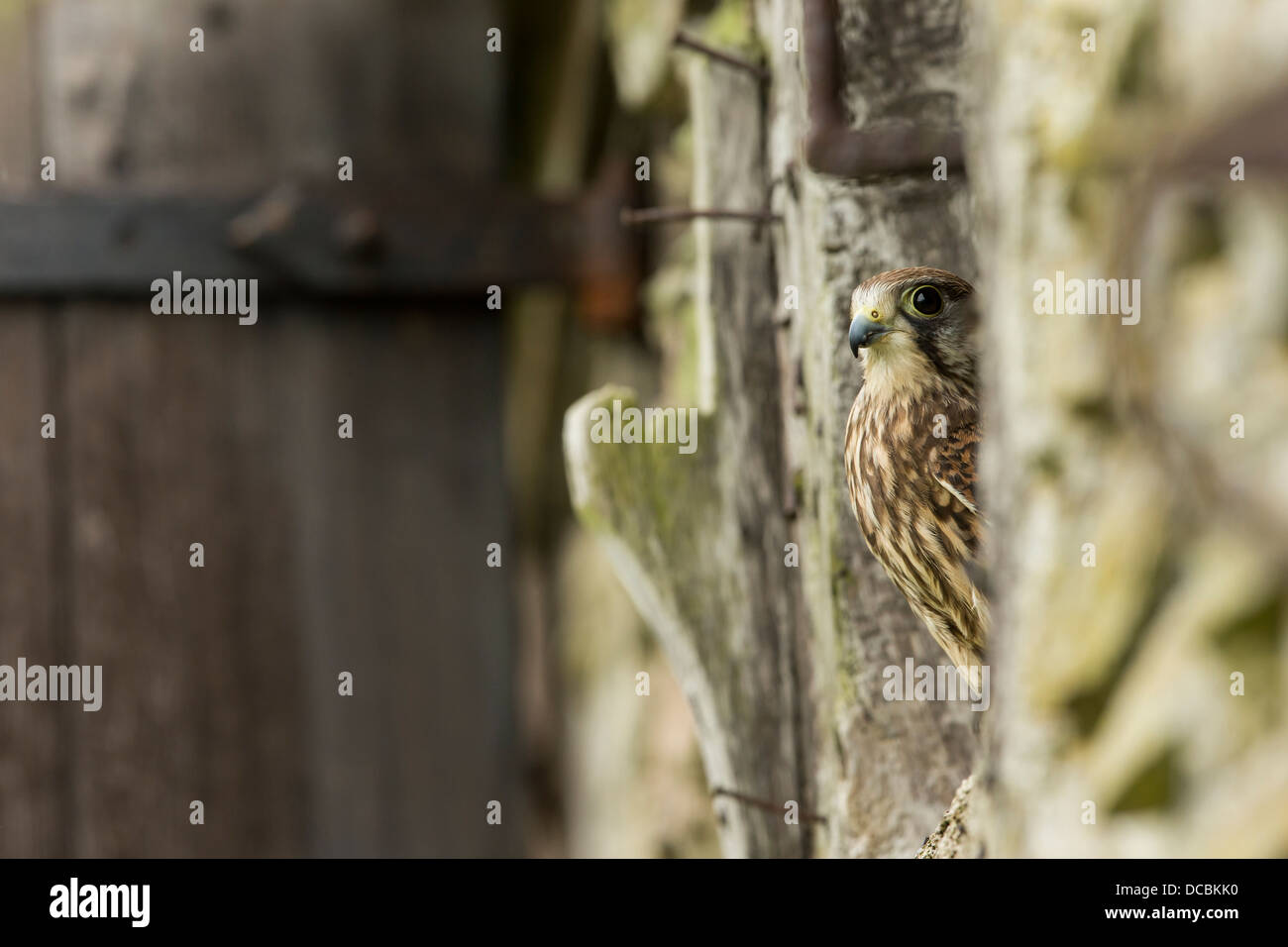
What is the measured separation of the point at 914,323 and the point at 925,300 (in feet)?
0.15

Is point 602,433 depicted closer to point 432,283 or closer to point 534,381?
point 432,283

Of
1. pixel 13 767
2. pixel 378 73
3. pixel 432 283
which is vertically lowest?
pixel 13 767

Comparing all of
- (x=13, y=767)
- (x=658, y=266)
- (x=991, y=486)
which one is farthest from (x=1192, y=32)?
(x=13, y=767)

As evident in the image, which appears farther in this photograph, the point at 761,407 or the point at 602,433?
the point at 761,407

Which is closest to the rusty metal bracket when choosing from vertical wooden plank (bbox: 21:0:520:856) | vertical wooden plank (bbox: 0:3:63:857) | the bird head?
the bird head

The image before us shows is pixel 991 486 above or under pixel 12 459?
under

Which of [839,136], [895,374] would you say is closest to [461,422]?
[895,374]

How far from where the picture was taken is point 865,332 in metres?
1.75

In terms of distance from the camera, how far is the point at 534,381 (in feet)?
10.9

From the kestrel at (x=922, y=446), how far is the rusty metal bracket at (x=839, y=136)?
13 cm

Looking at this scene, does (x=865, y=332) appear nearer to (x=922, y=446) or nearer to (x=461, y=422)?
(x=922, y=446)

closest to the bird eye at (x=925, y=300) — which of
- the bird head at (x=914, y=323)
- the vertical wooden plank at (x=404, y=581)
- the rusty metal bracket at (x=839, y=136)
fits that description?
the bird head at (x=914, y=323)

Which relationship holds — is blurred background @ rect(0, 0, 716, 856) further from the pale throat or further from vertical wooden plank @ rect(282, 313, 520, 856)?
the pale throat

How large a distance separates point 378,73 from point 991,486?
237 cm
